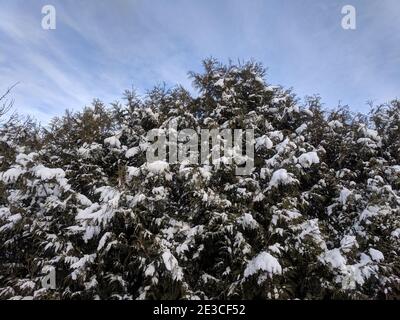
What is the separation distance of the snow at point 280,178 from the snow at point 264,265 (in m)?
1.42

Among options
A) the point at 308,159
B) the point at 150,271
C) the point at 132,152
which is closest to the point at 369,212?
the point at 308,159

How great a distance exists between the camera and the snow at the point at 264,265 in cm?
651

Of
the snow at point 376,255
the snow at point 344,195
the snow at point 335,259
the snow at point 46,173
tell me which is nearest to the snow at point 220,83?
the snow at point 344,195

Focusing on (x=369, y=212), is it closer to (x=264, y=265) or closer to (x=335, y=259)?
(x=335, y=259)

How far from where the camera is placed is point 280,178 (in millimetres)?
7484

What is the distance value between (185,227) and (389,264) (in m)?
3.87

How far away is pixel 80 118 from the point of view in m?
9.30

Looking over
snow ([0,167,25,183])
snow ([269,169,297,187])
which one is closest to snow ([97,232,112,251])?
snow ([0,167,25,183])

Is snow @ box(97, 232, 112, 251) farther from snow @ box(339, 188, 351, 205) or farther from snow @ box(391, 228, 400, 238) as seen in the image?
snow @ box(391, 228, 400, 238)

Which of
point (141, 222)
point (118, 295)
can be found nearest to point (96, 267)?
point (118, 295)

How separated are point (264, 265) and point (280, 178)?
1758 millimetres

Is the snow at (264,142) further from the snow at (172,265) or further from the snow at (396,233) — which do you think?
the snow at (172,265)

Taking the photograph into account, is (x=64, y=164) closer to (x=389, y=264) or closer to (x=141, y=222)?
(x=141, y=222)
